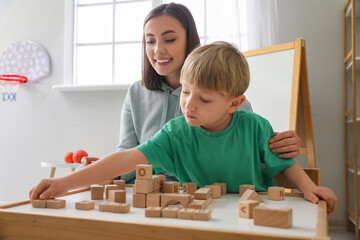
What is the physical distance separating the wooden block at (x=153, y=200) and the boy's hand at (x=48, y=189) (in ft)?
0.69

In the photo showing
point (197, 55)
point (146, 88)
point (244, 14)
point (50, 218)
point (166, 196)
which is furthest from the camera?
point (244, 14)

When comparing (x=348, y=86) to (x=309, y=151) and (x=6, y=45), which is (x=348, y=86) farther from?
(x=6, y=45)

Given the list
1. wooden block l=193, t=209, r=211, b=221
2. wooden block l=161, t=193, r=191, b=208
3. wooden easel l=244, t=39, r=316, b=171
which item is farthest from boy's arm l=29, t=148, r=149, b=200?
wooden easel l=244, t=39, r=316, b=171

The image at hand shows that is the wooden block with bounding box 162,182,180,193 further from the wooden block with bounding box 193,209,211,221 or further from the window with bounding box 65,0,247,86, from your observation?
the window with bounding box 65,0,247,86

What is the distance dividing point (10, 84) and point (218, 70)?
2713mm

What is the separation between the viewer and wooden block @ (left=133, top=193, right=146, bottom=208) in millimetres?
668

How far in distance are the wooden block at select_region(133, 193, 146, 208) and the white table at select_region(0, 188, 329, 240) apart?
2 centimetres

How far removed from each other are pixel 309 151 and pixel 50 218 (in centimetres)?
195

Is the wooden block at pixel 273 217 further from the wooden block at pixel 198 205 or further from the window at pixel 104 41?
the window at pixel 104 41

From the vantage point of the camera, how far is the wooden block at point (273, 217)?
49 cm

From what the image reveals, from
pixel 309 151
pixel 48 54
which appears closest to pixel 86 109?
pixel 48 54

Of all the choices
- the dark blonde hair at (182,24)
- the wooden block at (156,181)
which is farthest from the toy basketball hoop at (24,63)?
the wooden block at (156,181)

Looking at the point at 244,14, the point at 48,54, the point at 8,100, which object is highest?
the point at 244,14

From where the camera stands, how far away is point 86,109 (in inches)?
119
